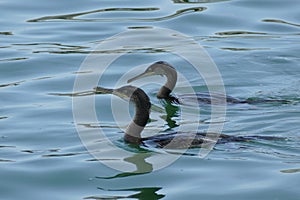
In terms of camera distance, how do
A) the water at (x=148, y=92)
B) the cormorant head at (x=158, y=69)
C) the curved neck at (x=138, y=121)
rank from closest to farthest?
the water at (x=148, y=92) < the curved neck at (x=138, y=121) < the cormorant head at (x=158, y=69)

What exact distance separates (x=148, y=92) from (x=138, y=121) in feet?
8.90

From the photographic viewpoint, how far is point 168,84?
13.3 meters

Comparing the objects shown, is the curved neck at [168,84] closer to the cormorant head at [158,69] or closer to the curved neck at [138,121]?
the cormorant head at [158,69]

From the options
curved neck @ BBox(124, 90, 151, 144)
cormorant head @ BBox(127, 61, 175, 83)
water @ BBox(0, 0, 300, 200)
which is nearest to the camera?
water @ BBox(0, 0, 300, 200)

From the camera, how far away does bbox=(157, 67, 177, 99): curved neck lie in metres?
13.1

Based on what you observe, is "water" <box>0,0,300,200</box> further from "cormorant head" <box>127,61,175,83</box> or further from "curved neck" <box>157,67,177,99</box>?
"cormorant head" <box>127,61,175,83</box>

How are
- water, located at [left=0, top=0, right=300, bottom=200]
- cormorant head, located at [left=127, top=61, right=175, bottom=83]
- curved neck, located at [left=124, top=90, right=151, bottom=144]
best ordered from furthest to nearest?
cormorant head, located at [left=127, top=61, right=175, bottom=83]
curved neck, located at [left=124, top=90, right=151, bottom=144]
water, located at [left=0, top=0, right=300, bottom=200]

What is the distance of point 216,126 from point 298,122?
0.97 m

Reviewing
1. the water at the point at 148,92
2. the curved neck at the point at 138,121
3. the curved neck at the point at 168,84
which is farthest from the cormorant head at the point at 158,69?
the curved neck at the point at 138,121

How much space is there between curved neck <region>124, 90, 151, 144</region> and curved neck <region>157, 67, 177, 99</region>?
231 centimetres

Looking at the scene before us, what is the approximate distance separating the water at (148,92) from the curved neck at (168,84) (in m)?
0.16

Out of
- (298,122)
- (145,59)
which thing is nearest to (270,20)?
(145,59)

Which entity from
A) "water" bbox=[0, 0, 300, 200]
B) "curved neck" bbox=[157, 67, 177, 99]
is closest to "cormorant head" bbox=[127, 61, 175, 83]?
"curved neck" bbox=[157, 67, 177, 99]

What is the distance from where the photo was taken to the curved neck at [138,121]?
34.9 ft
